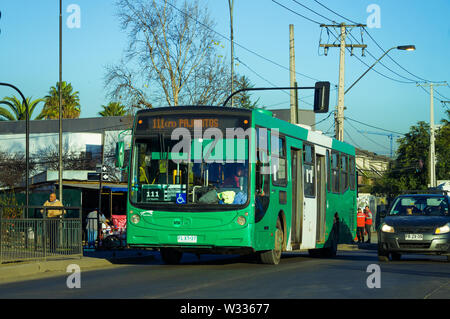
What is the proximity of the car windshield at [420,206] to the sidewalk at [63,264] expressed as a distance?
679cm

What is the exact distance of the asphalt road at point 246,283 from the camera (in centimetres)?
1113

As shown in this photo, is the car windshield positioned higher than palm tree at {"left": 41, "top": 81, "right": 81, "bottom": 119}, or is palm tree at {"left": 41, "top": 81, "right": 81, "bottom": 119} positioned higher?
palm tree at {"left": 41, "top": 81, "right": 81, "bottom": 119}

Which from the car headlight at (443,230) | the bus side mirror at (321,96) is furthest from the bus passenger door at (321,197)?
the bus side mirror at (321,96)

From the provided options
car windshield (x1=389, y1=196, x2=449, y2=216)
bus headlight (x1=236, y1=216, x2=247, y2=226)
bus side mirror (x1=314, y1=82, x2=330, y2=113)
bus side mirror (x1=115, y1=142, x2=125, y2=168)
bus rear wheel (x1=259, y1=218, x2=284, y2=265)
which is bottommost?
bus rear wheel (x1=259, y1=218, x2=284, y2=265)

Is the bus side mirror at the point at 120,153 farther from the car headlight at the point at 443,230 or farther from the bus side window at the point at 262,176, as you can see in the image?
the car headlight at the point at 443,230

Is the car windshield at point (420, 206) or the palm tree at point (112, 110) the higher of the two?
the palm tree at point (112, 110)

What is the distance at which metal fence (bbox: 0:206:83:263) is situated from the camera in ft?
54.5

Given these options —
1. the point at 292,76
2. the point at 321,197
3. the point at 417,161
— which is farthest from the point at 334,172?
the point at 417,161

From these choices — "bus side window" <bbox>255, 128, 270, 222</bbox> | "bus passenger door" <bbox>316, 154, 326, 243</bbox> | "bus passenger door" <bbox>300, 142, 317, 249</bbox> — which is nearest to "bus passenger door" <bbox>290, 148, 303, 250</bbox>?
"bus passenger door" <bbox>300, 142, 317, 249</bbox>

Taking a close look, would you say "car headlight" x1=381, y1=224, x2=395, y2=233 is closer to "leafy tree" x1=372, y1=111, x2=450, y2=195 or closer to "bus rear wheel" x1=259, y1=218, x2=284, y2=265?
"bus rear wheel" x1=259, y1=218, x2=284, y2=265

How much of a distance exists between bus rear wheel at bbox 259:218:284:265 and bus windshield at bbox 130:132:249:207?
2.16 metres

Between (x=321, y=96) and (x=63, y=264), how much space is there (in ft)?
48.3

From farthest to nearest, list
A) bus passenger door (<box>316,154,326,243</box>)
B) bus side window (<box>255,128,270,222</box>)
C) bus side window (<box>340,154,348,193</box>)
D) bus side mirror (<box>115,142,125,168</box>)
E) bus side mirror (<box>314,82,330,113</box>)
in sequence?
bus side mirror (<box>314,82,330,113</box>), bus side window (<box>340,154,348,193</box>), bus passenger door (<box>316,154,326,243</box>), bus side mirror (<box>115,142,125,168</box>), bus side window (<box>255,128,270,222</box>)
